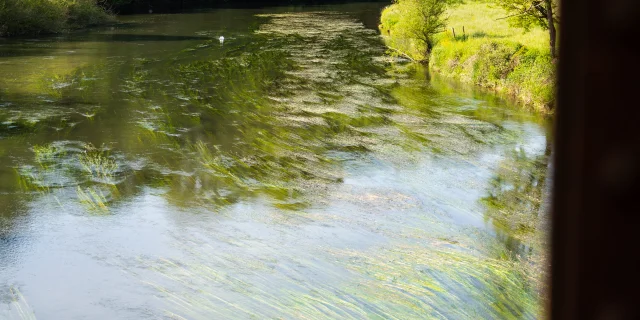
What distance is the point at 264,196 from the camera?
11336mm

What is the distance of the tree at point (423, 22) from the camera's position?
25.5 metres

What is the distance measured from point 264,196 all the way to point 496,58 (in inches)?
453

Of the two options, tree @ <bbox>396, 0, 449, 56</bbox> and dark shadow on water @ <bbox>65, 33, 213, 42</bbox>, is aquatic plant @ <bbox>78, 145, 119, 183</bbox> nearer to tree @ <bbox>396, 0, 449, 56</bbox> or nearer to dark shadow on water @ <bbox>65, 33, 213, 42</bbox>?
tree @ <bbox>396, 0, 449, 56</bbox>

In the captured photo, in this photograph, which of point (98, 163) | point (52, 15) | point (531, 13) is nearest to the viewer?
point (98, 163)

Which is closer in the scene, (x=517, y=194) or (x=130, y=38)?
(x=517, y=194)

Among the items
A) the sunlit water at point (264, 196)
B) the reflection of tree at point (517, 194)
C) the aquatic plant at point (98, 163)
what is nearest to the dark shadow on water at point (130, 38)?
the sunlit water at point (264, 196)

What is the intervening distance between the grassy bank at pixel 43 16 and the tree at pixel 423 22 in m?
16.0

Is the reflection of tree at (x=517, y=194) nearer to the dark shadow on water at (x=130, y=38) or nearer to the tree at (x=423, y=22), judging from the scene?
the tree at (x=423, y=22)

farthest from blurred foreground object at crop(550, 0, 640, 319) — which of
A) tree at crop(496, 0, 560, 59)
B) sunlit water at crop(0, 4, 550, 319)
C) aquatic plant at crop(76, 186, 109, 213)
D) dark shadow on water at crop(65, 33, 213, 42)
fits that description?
dark shadow on water at crop(65, 33, 213, 42)

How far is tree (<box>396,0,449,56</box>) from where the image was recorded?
25.5 m

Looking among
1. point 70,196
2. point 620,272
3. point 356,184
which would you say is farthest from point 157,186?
point 620,272

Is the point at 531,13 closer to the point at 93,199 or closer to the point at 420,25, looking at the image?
the point at 420,25

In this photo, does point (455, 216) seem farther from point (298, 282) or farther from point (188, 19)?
point (188, 19)

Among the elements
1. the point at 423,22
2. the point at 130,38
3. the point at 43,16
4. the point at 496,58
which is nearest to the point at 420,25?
the point at 423,22
